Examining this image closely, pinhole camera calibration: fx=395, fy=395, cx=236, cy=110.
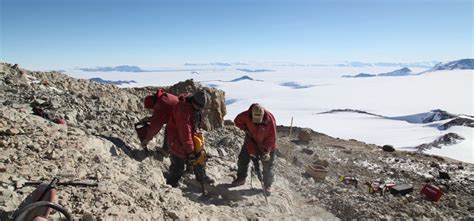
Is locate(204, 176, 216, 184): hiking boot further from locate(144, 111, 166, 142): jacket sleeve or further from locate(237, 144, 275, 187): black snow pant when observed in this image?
locate(144, 111, 166, 142): jacket sleeve

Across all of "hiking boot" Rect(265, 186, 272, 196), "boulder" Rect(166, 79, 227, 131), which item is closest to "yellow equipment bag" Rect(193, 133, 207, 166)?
"hiking boot" Rect(265, 186, 272, 196)

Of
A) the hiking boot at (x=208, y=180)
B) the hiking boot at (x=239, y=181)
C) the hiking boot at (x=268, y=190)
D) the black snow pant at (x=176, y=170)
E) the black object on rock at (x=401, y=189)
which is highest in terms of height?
the black snow pant at (x=176, y=170)

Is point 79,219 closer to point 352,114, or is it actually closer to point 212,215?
point 212,215

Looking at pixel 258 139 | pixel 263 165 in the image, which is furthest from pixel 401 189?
pixel 258 139

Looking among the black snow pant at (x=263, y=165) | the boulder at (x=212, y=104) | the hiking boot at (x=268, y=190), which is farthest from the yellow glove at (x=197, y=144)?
the boulder at (x=212, y=104)

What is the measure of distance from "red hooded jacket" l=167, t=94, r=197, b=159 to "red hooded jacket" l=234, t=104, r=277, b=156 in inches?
40.3

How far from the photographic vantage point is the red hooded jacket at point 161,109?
21.7 ft

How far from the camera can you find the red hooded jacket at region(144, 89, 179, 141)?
6.63 meters

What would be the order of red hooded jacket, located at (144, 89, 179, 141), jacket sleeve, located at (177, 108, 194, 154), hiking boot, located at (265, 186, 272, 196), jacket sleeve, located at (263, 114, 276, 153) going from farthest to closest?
hiking boot, located at (265, 186, 272, 196)
jacket sleeve, located at (263, 114, 276, 153)
red hooded jacket, located at (144, 89, 179, 141)
jacket sleeve, located at (177, 108, 194, 154)

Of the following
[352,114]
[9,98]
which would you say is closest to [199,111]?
[9,98]

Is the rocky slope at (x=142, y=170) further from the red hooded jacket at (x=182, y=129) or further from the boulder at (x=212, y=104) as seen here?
the red hooded jacket at (x=182, y=129)

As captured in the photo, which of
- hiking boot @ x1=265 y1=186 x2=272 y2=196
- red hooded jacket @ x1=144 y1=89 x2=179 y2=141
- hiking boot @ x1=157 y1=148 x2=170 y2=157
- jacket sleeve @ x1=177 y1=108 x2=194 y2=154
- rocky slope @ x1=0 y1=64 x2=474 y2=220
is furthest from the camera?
hiking boot @ x1=157 y1=148 x2=170 y2=157

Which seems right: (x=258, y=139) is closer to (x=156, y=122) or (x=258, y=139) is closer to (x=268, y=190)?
(x=268, y=190)

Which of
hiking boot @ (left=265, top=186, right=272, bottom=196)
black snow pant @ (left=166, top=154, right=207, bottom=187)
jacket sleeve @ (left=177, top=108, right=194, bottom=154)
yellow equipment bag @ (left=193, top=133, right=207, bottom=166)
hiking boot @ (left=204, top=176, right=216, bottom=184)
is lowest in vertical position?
hiking boot @ (left=265, top=186, right=272, bottom=196)
